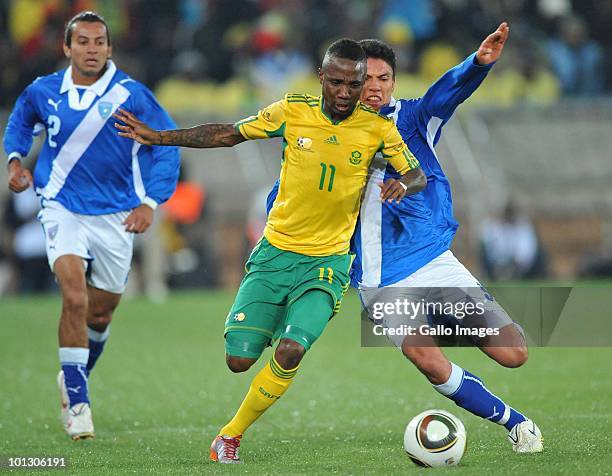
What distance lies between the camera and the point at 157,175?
8688mm

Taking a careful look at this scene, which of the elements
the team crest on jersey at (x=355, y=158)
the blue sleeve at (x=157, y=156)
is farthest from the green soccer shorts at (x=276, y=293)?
the blue sleeve at (x=157, y=156)

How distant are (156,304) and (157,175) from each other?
34.5 feet

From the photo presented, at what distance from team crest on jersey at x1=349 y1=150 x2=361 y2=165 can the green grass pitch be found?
5.31 feet

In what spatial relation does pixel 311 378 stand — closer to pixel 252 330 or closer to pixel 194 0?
pixel 252 330

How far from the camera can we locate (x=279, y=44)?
23.0m

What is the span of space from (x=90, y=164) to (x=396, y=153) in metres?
2.64

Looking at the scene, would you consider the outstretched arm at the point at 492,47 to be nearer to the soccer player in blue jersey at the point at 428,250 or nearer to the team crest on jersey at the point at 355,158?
the soccer player in blue jersey at the point at 428,250

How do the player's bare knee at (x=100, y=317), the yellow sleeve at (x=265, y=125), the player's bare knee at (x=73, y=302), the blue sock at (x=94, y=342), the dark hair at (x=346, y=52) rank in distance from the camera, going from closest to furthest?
the dark hair at (x=346, y=52), the yellow sleeve at (x=265, y=125), the player's bare knee at (x=73, y=302), the player's bare knee at (x=100, y=317), the blue sock at (x=94, y=342)

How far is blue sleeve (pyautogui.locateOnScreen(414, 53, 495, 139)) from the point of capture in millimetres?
7004

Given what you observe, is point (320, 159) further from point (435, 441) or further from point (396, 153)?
point (435, 441)

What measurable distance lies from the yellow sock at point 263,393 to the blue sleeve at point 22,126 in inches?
111

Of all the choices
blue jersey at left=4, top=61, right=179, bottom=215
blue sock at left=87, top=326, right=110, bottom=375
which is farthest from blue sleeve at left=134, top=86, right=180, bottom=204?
blue sock at left=87, top=326, right=110, bottom=375

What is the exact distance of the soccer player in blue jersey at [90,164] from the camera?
334 inches

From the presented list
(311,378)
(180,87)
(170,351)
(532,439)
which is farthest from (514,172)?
(532,439)
